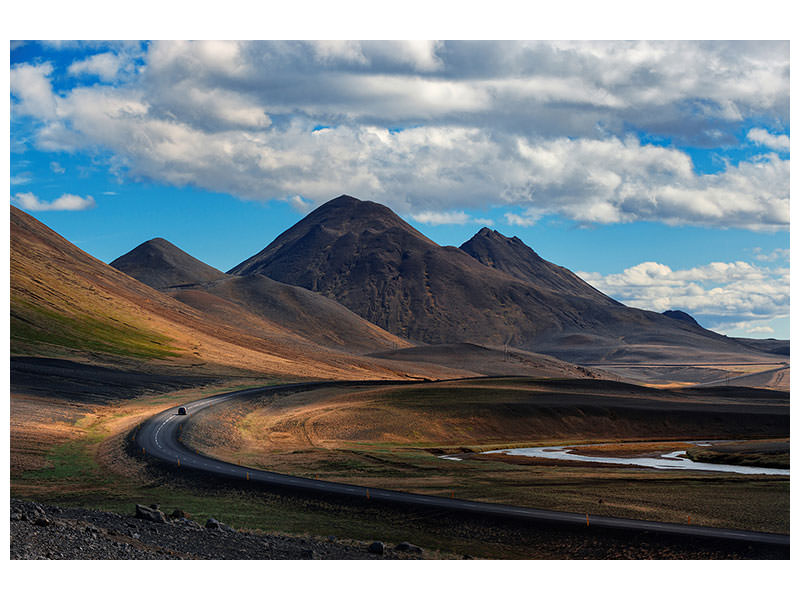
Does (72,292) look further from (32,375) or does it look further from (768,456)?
(768,456)

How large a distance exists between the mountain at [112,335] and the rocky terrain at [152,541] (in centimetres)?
9690

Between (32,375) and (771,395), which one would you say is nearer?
(32,375)

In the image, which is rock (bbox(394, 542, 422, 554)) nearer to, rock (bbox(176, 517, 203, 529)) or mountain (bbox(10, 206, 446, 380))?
rock (bbox(176, 517, 203, 529))

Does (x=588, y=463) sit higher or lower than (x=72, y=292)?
lower

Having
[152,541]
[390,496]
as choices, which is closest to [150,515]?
[152,541]

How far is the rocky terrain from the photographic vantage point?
1215 inches

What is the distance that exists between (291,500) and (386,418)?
49.9 metres

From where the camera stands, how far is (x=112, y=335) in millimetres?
159500

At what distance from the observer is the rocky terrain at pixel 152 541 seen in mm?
30859

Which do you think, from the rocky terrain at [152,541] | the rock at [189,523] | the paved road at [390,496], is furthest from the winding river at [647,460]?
the rocky terrain at [152,541]

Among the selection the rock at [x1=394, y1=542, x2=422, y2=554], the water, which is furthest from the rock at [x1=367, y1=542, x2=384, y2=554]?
the water

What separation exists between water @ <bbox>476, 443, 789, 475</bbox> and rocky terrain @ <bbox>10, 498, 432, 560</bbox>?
147 ft

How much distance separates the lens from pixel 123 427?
85.9 meters
